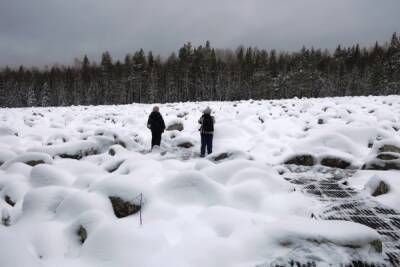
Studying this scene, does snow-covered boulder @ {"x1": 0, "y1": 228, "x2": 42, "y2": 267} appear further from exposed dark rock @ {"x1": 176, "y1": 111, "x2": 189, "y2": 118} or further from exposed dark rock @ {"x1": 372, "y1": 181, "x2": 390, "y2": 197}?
exposed dark rock @ {"x1": 176, "y1": 111, "x2": 189, "y2": 118}

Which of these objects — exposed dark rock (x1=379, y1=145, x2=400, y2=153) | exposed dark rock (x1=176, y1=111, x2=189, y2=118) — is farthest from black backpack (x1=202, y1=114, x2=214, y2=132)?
exposed dark rock (x1=176, y1=111, x2=189, y2=118)

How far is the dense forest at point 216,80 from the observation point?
5125 cm

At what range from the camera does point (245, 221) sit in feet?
13.7

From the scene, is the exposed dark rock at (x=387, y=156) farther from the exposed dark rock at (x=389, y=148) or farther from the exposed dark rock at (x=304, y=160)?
the exposed dark rock at (x=304, y=160)

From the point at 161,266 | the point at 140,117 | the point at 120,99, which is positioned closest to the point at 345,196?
the point at 161,266

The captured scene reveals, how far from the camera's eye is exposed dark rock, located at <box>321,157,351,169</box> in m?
8.26

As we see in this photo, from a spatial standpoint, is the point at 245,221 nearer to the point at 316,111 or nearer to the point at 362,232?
the point at 362,232

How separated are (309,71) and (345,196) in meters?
49.5

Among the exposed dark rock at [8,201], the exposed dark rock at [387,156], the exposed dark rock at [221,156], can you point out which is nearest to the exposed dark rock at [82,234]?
the exposed dark rock at [8,201]

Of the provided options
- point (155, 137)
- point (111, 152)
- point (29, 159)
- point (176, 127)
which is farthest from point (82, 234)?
point (176, 127)

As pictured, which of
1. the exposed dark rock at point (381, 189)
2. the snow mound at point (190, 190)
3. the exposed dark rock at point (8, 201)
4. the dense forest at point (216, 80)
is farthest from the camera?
the dense forest at point (216, 80)

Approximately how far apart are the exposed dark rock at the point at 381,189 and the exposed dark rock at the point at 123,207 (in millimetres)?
4270

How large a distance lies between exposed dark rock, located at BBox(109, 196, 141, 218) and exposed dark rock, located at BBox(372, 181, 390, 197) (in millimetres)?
4270

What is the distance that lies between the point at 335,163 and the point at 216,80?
45568 millimetres
